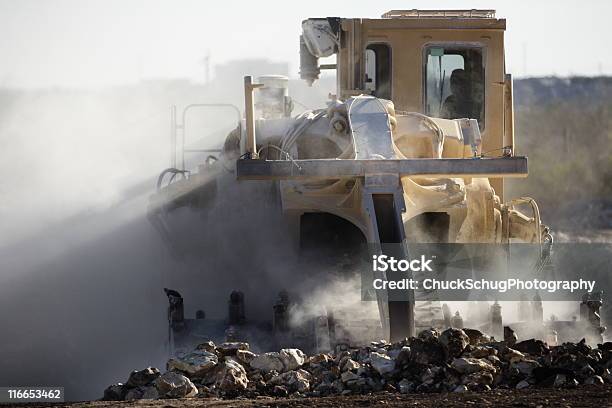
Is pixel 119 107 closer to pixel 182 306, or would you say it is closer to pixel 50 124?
pixel 50 124

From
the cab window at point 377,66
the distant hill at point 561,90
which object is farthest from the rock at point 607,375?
the distant hill at point 561,90

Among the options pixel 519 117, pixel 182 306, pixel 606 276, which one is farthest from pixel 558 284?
pixel 519 117

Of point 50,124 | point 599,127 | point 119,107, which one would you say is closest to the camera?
point 50,124

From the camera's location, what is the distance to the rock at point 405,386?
40.2 feet

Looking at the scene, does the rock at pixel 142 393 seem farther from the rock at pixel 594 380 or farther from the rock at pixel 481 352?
the rock at pixel 594 380

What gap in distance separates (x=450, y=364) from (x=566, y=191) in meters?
23.7

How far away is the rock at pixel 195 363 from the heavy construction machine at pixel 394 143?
170cm

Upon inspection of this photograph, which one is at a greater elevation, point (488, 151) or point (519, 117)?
point (519, 117)

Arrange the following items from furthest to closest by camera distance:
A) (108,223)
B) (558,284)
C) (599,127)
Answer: (599,127) < (108,223) < (558,284)

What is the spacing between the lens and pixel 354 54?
59.7ft

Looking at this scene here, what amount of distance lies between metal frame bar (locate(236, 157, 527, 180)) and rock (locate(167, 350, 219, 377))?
2.06 metres

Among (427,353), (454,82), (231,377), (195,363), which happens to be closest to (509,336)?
(427,353)

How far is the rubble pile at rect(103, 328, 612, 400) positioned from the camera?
40.3ft

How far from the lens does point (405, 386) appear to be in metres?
12.3
